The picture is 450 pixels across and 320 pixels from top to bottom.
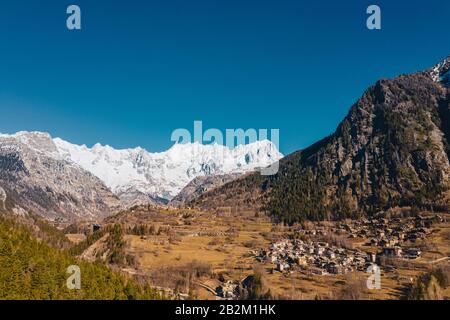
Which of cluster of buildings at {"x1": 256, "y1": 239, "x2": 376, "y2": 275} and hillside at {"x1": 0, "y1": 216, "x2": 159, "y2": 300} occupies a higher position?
hillside at {"x1": 0, "y1": 216, "x2": 159, "y2": 300}

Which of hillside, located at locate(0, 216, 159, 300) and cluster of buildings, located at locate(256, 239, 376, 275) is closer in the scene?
hillside, located at locate(0, 216, 159, 300)

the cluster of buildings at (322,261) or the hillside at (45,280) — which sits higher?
the hillside at (45,280)

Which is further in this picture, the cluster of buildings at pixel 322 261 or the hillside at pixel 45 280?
the cluster of buildings at pixel 322 261

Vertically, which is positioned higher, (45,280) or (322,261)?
(45,280)

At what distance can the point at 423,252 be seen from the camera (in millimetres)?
194125

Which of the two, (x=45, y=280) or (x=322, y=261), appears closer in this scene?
(x=45, y=280)
